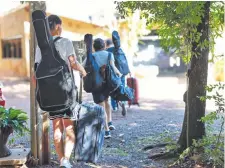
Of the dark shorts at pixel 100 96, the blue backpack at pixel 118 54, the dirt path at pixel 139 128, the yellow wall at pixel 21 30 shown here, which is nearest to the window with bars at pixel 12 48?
the yellow wall at pixel 21 30

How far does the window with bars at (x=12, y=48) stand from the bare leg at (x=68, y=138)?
17172 millimetres

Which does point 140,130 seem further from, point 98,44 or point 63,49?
point 63,49

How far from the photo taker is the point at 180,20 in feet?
13.9

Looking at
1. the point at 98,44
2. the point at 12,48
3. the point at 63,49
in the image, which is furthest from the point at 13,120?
the point at 12,48

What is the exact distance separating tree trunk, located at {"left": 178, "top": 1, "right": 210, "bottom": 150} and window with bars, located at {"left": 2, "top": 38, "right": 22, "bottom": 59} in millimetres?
16749

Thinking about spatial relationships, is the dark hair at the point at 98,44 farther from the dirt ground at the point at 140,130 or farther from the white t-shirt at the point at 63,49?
the white t-shirt at the point at 63,49

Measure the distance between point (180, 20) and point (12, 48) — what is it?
18.0 m

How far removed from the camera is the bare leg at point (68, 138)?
3.83 m

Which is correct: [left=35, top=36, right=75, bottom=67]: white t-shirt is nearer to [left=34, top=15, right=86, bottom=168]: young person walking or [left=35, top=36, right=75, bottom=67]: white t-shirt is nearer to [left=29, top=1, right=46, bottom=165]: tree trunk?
[left=34, top=15, right=86, bottom=168]: young person walking

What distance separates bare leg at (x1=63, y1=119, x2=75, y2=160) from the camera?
3830 mm

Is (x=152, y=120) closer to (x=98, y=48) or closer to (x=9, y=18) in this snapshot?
(x=98, y=48)

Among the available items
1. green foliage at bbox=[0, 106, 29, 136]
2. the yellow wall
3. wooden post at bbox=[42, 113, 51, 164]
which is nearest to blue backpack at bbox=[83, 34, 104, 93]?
wooden post at bbox=[42, 113, 51, 164]

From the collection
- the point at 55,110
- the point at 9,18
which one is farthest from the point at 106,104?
the point at 9,18

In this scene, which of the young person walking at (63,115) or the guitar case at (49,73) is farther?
the young person walking at (63,115)
